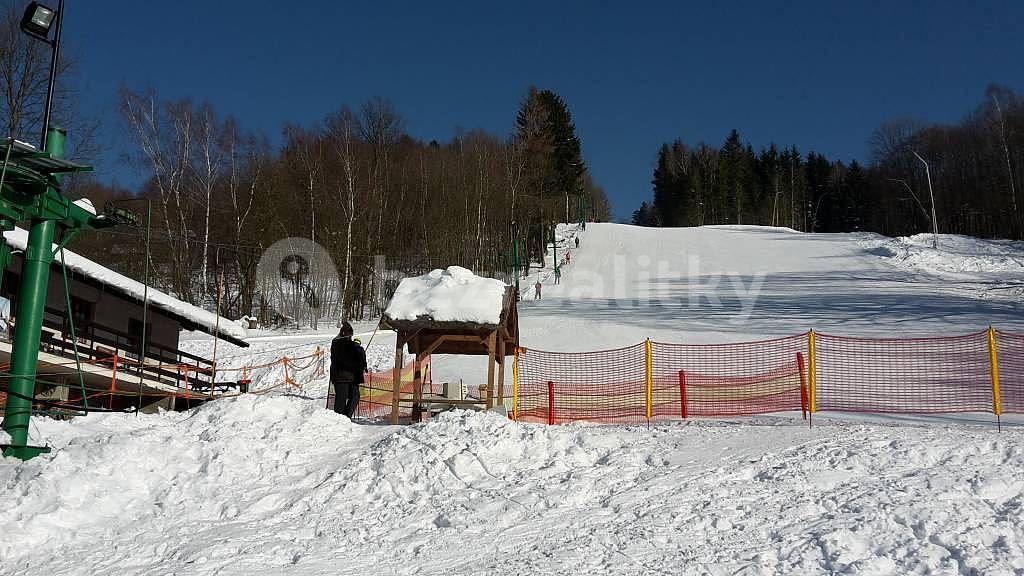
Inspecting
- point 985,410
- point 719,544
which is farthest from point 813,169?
point 719,544

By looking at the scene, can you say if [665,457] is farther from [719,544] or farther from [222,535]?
[222,535]

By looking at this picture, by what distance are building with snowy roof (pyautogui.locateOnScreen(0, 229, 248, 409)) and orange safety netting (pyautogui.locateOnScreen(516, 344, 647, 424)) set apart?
28.5ft

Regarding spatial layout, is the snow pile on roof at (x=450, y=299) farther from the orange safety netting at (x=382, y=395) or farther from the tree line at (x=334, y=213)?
the tree line at (x=334, y=213)

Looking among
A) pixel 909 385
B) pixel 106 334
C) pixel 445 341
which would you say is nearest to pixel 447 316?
pixel 445 341

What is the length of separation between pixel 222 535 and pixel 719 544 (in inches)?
198

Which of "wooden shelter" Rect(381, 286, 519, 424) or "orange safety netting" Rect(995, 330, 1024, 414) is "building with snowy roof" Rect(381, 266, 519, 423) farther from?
"orange safety netting" Rect(995, 330, 1024, 414)

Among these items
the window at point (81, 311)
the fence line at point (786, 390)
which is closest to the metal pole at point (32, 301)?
the fence line at point (786, 390)

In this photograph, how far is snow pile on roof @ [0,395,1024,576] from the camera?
652 centimetres

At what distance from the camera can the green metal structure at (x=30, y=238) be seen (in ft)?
29.5

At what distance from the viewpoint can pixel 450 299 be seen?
1358 centimetres

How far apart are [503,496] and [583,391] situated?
7.62m

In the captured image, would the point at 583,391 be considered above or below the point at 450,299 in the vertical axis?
below

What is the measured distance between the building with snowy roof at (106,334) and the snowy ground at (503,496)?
20.6 feet

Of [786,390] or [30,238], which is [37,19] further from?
[786,390]
